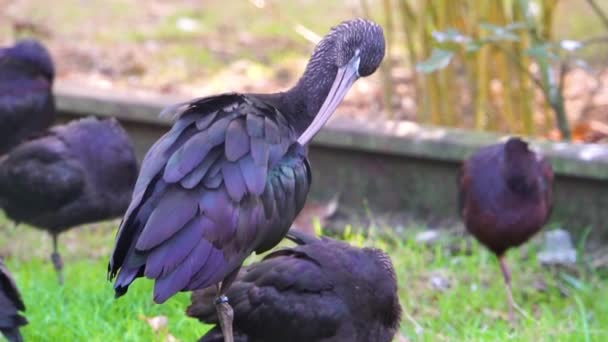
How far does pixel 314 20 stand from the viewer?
9719 millimetres

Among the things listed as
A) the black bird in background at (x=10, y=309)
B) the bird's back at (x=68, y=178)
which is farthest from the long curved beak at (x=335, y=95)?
the bird's back at (x=68, y=178)

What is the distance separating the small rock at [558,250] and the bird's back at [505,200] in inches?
15.7

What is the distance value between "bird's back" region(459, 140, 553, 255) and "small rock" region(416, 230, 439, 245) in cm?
58

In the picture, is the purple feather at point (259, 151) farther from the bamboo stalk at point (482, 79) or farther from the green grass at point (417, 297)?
the bamboo stalk at point (482, 79)

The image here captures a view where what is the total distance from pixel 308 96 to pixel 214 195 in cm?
70

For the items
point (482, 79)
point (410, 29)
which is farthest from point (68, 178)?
point (482, 79)

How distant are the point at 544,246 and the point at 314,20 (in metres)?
4.34

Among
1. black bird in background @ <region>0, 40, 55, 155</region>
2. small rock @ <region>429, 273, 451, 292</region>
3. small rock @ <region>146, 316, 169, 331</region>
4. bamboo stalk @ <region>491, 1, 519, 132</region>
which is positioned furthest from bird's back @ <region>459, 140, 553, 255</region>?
black bird in background @ <region>0, 40, 55, 155</region>

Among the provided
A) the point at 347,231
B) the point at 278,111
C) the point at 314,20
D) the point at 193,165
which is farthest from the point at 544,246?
the point at 314,20

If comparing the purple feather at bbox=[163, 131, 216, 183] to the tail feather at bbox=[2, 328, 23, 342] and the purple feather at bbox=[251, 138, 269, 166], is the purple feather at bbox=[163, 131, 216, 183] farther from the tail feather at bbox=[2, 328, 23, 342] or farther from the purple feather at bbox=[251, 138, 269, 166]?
the tail feather at bbox=[2, 328, 23, 342]

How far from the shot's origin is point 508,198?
538 centimetres

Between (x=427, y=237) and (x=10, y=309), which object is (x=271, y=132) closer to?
(x=10, y=309)

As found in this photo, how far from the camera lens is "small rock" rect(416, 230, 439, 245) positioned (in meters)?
6.07

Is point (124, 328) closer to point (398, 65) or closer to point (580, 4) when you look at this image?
point (398, 65)
